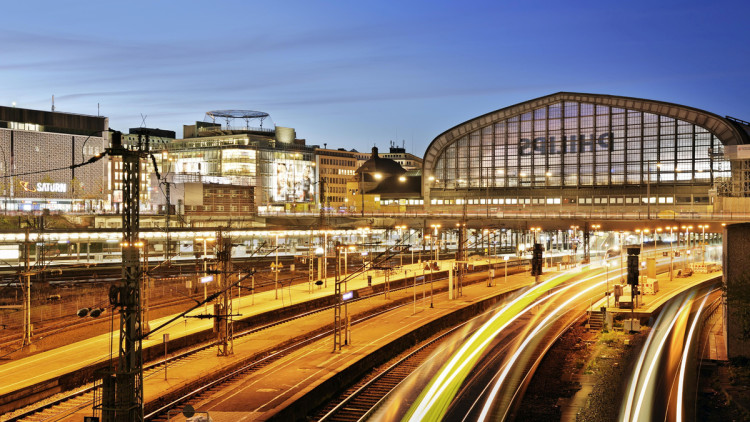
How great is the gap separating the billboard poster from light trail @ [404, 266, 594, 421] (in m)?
117

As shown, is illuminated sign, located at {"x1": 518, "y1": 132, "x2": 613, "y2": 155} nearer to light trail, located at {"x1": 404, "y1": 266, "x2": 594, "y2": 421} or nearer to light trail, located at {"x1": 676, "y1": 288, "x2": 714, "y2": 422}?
light trail, located at {"x1": 676, "y1": 288, "x2": 714, "y2": 422}

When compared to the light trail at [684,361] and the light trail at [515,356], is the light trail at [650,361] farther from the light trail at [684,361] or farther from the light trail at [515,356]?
the light trail at [515,356]

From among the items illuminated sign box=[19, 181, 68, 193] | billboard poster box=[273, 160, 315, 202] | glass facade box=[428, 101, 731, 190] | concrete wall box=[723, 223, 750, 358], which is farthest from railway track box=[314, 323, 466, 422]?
billboard poster box=[273, 160, 315, 202]

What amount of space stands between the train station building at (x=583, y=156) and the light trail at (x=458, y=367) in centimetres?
3729

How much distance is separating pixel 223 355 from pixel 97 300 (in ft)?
61.1

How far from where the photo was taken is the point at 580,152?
110 meters

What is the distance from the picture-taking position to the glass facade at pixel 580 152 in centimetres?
10169

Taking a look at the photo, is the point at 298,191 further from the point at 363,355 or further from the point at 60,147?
the point at 363,355

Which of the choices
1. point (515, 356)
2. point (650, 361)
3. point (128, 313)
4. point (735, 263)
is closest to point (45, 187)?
point (515, 356)

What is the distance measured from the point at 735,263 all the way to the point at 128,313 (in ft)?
124

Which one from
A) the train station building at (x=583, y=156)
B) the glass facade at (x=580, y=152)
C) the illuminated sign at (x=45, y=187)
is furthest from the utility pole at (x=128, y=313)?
the illuminated sign at (x=45, y=187)

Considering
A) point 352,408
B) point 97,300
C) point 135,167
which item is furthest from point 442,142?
point 135,167

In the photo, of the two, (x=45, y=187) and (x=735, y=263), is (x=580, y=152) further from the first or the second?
(x=45, y=187)

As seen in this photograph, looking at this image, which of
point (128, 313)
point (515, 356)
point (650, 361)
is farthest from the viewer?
point (515, 356)
